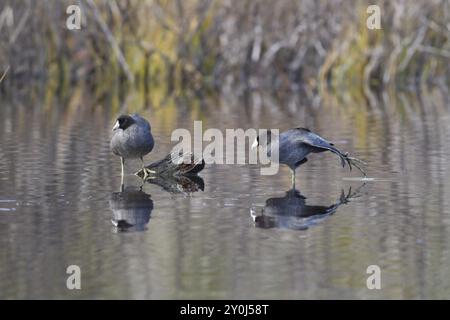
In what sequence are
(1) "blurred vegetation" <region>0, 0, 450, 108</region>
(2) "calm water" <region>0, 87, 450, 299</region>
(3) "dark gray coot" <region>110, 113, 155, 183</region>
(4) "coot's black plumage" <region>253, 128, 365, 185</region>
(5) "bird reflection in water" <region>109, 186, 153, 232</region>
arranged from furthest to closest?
(1) "blurred vegetation" <region>0, 0, 450, 108</region> < (3) "dark gray coot" <region>110, 113, 155, 183</region> < (4) "coot's black plumage" <region>253, 128, 365, 185</region> < (5) "bird reflection in water" <region>109, 186, 153, 232</region> < (2) "calm water" <region>0, 87, 450, 299</region>

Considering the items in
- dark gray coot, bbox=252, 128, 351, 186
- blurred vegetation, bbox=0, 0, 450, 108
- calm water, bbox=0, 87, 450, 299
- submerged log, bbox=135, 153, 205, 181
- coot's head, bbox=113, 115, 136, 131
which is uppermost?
blurred vegetation, bbox=0, 0, 450, 108

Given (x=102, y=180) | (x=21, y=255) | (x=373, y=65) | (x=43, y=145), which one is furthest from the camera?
(x=373, y=65)

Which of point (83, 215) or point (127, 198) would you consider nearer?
point (83, 215)

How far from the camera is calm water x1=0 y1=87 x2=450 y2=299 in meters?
5.58

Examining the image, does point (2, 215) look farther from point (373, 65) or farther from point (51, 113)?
point (373, 65)

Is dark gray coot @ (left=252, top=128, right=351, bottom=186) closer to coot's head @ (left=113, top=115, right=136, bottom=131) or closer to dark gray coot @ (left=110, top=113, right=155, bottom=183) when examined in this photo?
dark gray coot @ (left=110, top=113, right=155, bottom=183)

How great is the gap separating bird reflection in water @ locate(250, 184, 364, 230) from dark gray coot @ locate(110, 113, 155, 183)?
150cm

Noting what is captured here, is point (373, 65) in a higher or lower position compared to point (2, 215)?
higher

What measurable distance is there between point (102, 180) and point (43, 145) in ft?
9.05

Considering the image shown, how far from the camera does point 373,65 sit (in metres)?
23.6

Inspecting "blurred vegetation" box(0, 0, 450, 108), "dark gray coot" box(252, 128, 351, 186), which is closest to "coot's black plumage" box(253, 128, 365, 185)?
"dark gray coot" box(252, 128, 351, 186)

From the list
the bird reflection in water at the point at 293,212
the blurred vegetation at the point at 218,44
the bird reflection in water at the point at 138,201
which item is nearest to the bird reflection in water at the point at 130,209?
the bird reflection in water at the point at 138,201

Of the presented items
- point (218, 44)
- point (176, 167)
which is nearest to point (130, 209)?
point (176, 167)
